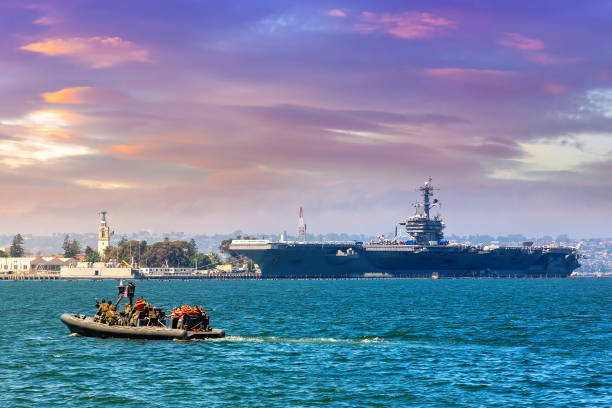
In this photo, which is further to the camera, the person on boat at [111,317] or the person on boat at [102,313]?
the person on boat at [102,313]

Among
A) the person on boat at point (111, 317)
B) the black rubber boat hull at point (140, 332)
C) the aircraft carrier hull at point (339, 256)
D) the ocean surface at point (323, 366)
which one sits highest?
the aircraft carrier hull at point (339, 256)

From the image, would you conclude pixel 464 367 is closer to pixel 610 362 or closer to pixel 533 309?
pixel 610 362

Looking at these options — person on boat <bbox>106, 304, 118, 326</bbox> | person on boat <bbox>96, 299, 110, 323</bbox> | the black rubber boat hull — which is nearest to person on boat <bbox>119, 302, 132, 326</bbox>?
person on boat <bbox>106, 304, 118, 326</bbox>

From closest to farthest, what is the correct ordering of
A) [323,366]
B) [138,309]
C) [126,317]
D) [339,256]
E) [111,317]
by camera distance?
[323,366]
[138,309]
[126,317]
[111,317]
[339,256]

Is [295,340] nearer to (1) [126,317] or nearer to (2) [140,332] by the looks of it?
(2) [140,332]

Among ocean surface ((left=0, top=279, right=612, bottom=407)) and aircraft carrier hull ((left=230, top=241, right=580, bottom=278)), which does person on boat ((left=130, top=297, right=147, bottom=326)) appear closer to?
ocean surface ((left=0, top=279, right=612, bottom=407))

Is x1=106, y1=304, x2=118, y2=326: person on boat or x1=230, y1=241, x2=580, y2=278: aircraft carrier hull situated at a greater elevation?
x1=230, y1=241, x2=580, y2=278: aircraft carrier hull

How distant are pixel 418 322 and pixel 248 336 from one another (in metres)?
18.3

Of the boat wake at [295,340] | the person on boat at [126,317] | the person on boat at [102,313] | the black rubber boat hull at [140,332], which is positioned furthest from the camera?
the person on boat at [102,313]

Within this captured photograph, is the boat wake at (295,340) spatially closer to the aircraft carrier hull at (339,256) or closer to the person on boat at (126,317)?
the person on boat at (126,317)

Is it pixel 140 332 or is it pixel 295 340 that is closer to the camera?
pixel 140 332

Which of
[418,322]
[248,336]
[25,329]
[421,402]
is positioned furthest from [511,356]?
[25,329]

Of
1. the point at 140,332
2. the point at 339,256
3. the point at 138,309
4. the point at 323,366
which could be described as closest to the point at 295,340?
the point at 140,332

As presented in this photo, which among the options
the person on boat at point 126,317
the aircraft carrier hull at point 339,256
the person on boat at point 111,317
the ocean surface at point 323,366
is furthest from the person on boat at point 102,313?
the aircraft carrier hull at point 339,256
